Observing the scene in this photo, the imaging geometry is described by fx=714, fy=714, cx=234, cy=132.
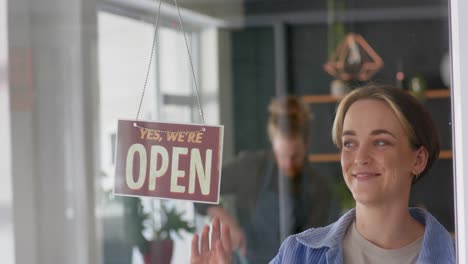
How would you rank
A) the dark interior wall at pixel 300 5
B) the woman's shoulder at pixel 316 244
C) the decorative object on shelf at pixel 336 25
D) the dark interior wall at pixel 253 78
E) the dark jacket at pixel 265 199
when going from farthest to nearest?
the dark interior wall at pixel 253 78, the decorative object on shelf at pixel 336 25, the dark interior wall at pixel 300 5, the dark jacket at pixel 265 199, the woman's shoulder at pixel 316 244

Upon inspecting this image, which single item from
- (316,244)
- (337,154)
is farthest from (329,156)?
(316,244)

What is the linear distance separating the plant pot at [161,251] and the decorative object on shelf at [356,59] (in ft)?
1.57

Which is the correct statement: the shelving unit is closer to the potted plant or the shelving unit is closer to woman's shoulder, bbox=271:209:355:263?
woman's shoulder, bbox=271:209:355:263

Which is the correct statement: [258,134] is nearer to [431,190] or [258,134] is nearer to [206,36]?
[206,36]

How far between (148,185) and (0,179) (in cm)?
40

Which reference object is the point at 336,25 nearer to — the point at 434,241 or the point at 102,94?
the point at 102,94

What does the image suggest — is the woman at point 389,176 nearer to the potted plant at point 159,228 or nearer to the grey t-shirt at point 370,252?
the grey t-shirt at point 370,252

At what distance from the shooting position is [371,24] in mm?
1559

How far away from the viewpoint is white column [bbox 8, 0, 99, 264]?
1.60m

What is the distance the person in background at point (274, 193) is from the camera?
1.36m

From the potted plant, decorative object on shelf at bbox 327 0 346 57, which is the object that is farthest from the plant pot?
decorative object on shelf at bbox 327 0 346 57

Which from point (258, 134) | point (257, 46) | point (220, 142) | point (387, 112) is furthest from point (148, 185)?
point (257, 46)

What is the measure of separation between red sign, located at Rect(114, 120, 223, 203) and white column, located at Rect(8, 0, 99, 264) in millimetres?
261

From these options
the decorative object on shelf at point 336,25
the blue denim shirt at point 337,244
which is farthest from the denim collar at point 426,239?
the decorative object on shelf at point 336,25
